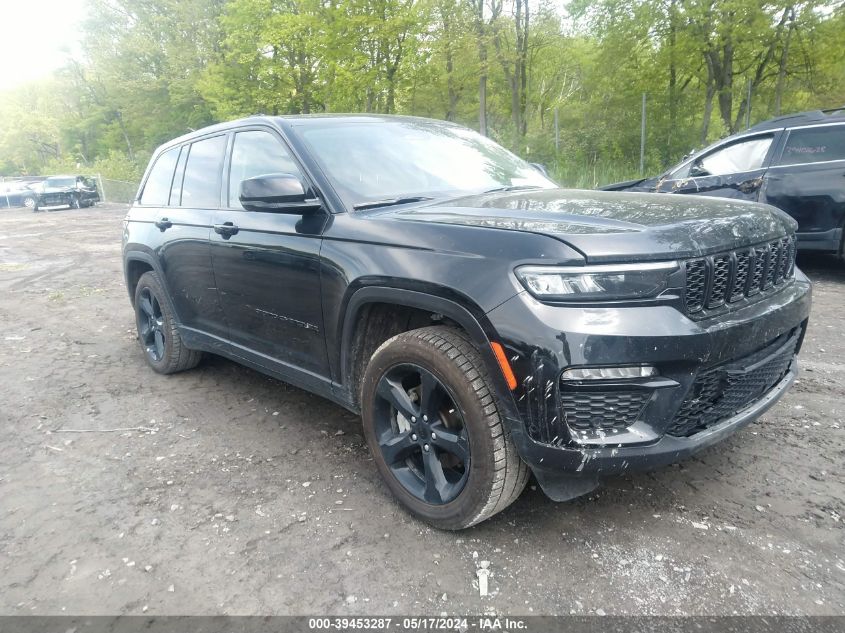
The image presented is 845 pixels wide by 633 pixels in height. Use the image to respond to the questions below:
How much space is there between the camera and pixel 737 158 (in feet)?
22.4

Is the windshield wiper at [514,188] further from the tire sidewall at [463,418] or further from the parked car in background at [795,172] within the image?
the parked car in background at [795,172]

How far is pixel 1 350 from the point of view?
541 centimetres

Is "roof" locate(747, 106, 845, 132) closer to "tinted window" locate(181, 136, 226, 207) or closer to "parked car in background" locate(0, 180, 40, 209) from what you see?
"tinted window" locate(181, 136, 226, 207)

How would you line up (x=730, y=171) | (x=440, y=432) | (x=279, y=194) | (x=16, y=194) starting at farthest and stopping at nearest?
(x=16, y=194)
(x=730, y=171)
(x=279, y=194)
(x=440, y=432)

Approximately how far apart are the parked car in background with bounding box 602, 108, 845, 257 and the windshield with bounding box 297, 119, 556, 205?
13.8 ft

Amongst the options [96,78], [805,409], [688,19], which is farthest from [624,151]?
[96,78]

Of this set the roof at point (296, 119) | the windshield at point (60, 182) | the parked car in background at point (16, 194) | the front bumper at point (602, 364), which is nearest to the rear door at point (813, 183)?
the roof at point (296, 119)

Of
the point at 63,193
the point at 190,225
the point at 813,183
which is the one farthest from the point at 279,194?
the point at 63,193

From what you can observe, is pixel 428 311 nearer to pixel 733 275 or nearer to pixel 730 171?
pixel 733 275

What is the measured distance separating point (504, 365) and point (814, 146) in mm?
6208

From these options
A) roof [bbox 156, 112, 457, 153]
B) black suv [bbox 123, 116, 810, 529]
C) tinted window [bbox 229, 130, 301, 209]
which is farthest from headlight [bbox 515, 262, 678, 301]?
roof [bbox 156, 112, 457, 153]

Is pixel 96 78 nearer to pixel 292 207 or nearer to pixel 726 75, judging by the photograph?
pixel 726 75

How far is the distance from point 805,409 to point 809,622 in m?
1.84

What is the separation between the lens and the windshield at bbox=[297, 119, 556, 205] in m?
2.89
